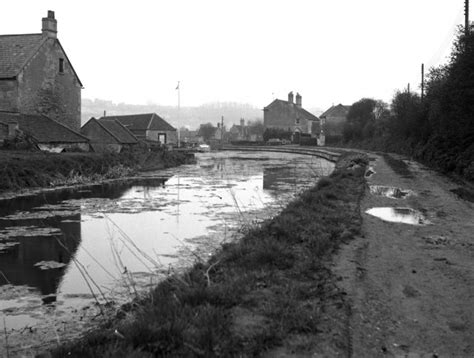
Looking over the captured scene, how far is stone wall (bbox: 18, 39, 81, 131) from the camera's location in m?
31.6

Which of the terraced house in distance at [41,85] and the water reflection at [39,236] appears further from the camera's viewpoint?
the terraced house in distance at [41,85]

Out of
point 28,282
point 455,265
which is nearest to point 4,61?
point 28,282

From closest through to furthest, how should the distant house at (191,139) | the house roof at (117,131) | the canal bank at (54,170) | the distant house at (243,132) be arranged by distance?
the canal bank at (54,170) → the house roof at (117,131) → the distant house at (191,139) → the distant house at (243,132)

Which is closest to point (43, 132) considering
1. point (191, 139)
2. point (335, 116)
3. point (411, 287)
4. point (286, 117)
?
point (411, 287)

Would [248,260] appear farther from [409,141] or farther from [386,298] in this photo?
[409,141]

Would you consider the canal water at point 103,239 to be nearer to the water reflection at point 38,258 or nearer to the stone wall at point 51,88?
the water reflection at point 38,258

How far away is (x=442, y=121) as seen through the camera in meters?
24.1

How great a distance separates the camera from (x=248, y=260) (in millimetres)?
7441

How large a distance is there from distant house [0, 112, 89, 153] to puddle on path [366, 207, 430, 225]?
21.1 m

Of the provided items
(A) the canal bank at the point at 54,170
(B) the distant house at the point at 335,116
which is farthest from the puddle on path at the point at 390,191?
(B) the distant house at the point at 335,116

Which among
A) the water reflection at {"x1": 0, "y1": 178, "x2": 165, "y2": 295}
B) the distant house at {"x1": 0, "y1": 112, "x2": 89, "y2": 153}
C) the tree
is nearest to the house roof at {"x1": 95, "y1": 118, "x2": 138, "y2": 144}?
the distant house at {"x1": 0, "y1": 112, "x2": 89, "y2": 153}

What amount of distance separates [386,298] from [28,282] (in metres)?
6.15

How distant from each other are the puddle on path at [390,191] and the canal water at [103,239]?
359cm

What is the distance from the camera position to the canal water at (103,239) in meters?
7.40
